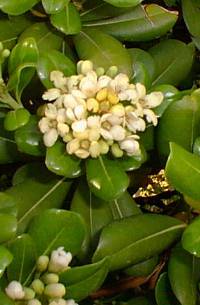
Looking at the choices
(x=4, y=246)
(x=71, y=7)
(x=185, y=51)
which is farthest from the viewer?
(x=185, y=51)

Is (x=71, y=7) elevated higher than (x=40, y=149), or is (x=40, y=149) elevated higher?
(x=71, y=7)

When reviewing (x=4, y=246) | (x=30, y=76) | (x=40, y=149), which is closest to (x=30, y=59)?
(x=30, y=76)

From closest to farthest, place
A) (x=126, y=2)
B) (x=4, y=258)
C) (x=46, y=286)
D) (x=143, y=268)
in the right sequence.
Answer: (x=4, y=258)
(x=46, y=286)
(x=126, y=2)
(x=143, y=268)

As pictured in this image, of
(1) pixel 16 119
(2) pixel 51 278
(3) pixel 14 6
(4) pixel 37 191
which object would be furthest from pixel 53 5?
(2) pixel 51 278

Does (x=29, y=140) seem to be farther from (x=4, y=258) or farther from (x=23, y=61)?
(x=4, y=258)

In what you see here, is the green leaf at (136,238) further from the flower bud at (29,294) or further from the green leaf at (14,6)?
the green leaf at (14,6)

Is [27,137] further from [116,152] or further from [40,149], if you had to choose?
[116,152]

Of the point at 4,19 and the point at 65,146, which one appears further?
the point at 4,19
